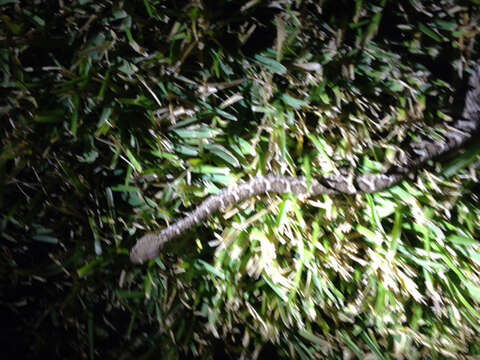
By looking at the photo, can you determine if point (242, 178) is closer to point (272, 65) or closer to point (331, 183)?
point (331, 183)

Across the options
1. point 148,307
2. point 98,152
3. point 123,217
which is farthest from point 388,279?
point 98,152

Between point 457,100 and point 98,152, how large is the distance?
1.55 meters

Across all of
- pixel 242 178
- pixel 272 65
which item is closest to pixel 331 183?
pixel 242 178

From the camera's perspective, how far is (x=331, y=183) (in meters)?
1.25

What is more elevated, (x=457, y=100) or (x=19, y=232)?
(x=457, y=100)

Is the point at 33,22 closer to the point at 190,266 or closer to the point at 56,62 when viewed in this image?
the point at 56,62

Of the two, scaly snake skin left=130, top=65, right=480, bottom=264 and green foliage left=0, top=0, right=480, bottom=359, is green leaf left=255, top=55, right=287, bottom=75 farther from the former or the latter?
scaly snake skin left=130, top=65, right=480, bottom=264

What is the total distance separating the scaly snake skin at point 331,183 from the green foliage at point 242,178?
0.05 m

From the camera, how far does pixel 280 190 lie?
1220mm

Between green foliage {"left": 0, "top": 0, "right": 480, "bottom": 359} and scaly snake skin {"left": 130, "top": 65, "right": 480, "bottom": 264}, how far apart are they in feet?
0.15

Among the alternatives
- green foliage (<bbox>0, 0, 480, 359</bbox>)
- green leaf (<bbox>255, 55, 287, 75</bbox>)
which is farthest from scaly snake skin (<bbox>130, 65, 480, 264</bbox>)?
green leaf (<bbox>255, 55, 287, 75</bbox>)

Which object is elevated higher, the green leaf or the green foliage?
the green leaf

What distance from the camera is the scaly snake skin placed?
3.99 feet

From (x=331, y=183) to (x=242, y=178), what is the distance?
37cm
